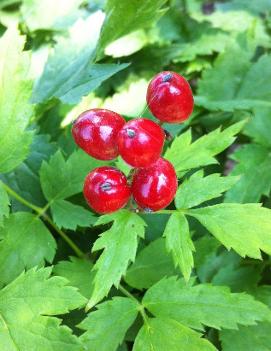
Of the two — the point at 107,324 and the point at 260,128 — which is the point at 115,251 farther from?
the point at 260,128

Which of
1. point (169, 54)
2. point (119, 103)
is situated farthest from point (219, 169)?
point (169, 54)

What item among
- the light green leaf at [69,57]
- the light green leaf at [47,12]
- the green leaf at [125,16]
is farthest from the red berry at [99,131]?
the light green leaf at [47,12]

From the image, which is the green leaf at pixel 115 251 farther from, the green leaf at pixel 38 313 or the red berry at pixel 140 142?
the red berry at pixel 140 142

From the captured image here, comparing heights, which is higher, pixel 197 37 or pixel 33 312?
pixel 33 312

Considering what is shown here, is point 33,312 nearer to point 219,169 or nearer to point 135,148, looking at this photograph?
point 135,148

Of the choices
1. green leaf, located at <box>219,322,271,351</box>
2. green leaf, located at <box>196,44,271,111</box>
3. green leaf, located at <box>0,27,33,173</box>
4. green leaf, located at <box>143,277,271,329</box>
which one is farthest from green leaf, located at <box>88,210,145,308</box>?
green leaf, located at <box>196,44,271,111</box>

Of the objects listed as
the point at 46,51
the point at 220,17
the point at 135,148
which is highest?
the point at 135,148
